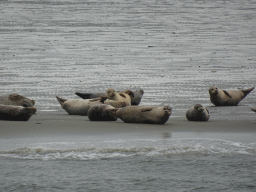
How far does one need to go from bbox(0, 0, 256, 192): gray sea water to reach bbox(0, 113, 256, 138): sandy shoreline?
484 mm

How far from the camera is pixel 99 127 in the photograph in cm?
697

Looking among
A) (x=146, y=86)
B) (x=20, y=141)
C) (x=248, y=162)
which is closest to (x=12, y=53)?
(x=146, y=86)

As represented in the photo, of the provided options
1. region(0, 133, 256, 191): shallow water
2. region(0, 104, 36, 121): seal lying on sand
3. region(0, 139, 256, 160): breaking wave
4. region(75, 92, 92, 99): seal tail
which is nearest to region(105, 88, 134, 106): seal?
region(75, 92, 92, 99): seal tail

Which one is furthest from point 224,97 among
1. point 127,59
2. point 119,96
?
point 127,59

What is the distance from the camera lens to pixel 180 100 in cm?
984

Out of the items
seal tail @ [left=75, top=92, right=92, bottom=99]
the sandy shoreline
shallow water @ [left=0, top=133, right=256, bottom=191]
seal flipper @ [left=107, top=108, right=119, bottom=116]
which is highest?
seal tail @ [left=75, top=92, right=92, bottom=99]

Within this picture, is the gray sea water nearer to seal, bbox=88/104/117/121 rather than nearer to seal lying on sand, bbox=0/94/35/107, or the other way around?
seal lying on sand, bbox=0/94/35/107

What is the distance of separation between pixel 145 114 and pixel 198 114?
2.56ft

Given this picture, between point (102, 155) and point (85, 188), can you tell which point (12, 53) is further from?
point (85, 188)

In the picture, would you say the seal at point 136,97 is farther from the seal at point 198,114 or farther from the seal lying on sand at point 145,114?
the seal at point 198,114

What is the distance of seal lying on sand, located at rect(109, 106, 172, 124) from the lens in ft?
23.7

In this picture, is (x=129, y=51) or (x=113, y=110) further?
(x=129, y=51)

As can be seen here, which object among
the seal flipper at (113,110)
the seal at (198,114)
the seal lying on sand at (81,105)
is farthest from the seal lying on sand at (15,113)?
the seal at (198,114)

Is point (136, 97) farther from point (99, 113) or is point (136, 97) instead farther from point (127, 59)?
point (127, 59)
